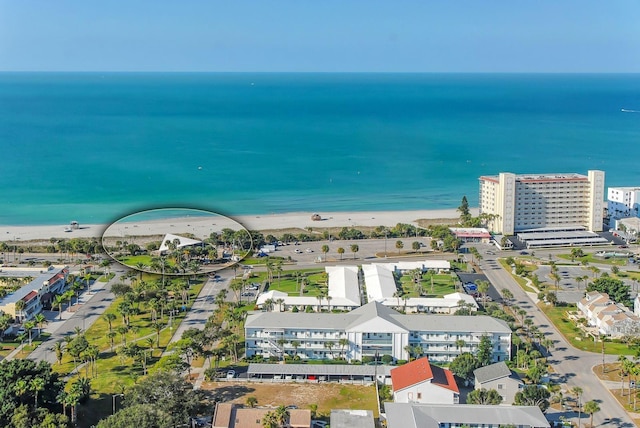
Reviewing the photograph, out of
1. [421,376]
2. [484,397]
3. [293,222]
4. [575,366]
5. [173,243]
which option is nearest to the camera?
[173,243]

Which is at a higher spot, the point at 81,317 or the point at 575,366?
the point at 81,317

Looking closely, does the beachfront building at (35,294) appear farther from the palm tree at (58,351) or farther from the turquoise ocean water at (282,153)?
the turquoise ocean water at (282,153)

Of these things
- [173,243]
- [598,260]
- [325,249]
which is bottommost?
[598,260]

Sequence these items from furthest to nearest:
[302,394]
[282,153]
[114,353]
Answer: [282,153] → [114,353] → [302,394]

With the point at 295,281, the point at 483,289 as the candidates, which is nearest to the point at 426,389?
the point at 483,289

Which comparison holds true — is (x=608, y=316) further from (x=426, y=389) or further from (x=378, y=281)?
(x=426, y=389)

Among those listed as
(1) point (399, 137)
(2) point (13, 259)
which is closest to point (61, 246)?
(2) point (13, 259)

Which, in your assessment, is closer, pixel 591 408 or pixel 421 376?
pixel 591 408
